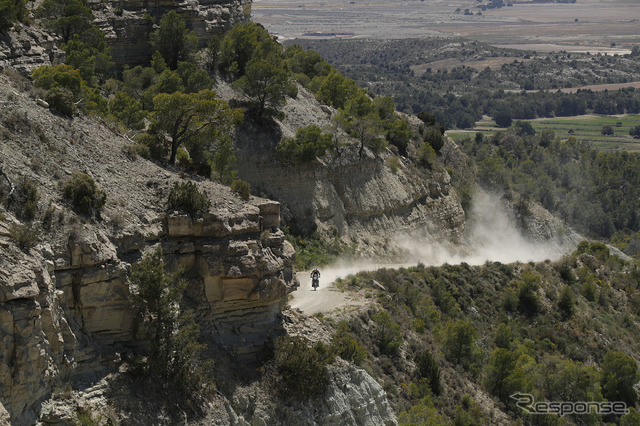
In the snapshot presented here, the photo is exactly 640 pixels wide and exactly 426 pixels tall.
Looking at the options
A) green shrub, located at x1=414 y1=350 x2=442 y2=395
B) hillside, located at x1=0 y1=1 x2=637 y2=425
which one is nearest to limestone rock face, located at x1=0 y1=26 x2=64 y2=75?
hillside, located at x1=0 y1=1 x2=637 y2=425

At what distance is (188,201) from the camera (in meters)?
28.6

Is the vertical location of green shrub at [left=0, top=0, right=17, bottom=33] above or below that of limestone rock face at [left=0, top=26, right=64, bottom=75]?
above

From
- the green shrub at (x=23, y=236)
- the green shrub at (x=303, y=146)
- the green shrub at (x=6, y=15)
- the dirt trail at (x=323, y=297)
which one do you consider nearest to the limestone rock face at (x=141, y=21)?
the green shrub at (x=303, y=146)

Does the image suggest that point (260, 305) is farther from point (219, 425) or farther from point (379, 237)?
point (379, 237)

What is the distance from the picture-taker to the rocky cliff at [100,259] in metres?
21.3

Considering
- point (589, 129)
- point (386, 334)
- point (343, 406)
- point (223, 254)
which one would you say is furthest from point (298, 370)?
point (589, 129)

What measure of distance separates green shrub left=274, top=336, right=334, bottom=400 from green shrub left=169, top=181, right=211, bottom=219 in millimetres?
5712

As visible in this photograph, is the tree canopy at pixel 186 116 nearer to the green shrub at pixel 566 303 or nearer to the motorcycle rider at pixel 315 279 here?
the motorcycle rider at pixel 315 279

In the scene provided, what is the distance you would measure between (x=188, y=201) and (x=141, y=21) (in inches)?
1487

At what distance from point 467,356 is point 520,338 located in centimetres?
944

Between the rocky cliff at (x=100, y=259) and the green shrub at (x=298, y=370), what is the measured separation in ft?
3.45

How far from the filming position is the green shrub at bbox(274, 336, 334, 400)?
1144 inches

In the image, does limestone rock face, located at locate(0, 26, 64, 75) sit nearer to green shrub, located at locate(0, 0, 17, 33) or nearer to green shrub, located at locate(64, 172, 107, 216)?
green shrub, located at locate(0, 0, 17, 33)

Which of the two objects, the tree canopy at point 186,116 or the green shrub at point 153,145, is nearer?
the green shrub at point 153,145
